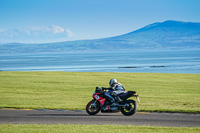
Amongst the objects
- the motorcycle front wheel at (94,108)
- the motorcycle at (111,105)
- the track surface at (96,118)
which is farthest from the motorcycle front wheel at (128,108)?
the motorcycle front wheel at (94,108)

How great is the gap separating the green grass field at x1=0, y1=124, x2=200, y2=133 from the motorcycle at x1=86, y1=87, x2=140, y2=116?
2468mm

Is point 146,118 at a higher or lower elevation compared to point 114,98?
lower

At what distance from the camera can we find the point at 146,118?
12.9 meters

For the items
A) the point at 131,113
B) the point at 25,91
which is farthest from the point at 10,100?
the point at 131,113

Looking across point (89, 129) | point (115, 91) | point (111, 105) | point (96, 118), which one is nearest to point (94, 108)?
point (111, 105)

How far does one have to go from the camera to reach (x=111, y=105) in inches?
535

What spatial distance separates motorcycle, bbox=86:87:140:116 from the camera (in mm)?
13305

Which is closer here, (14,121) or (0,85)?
(14,121)

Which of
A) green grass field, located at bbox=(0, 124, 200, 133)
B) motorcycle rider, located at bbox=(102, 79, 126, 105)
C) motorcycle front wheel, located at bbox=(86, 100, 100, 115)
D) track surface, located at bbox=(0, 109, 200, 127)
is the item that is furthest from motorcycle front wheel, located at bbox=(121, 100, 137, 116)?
green grass field, located at bbox=(0, 124, 200, 133)

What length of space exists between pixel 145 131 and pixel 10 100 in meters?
11.3

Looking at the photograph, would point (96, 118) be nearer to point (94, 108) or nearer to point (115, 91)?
point (94, 108)

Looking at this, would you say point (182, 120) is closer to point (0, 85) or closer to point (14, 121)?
point (14, 121)

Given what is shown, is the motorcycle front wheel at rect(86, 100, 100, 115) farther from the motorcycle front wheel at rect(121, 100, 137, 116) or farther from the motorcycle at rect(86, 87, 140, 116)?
the motorcycle front wheel at rect(121, 100, 137, 116)

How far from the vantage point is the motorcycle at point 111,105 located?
13.3m
